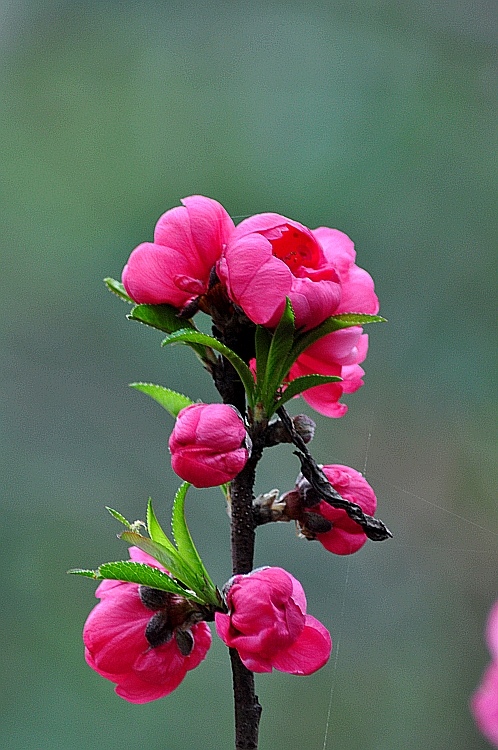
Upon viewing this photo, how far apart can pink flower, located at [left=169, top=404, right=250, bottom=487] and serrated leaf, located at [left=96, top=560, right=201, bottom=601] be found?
0.05 m

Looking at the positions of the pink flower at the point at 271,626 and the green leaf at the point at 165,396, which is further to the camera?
the green leaf at the point at 165,396

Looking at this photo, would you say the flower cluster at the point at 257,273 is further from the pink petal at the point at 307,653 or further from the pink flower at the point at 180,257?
the pink petal at the point at 307,653

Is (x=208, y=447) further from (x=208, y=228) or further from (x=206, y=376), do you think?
(x=206, y=376)

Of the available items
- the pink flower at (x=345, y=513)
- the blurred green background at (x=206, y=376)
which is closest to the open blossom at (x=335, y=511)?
the pink flower at (x=345, y=513)

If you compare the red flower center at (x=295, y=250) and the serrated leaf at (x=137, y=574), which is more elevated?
the red flower center at (x=295, y=250)

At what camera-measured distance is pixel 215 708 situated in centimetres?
134

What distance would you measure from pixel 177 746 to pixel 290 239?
3.63 feet

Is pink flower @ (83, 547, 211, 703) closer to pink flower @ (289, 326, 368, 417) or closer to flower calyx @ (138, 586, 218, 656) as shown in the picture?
flower calyx @ (138, 586, 218, 656)

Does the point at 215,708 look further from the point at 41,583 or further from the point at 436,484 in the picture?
the point at 436,484

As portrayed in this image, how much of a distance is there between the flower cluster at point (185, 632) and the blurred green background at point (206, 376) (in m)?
0.82

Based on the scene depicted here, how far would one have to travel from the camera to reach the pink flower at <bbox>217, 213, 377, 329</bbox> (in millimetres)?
402

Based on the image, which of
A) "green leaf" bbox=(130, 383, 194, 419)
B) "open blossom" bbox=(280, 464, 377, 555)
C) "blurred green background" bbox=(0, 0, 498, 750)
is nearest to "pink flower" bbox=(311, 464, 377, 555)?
"open blossom" bbox=(280, 464, 377, 555)

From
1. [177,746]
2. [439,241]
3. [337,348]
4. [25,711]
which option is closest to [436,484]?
[439,241]

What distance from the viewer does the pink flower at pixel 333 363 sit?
0.45 metres
